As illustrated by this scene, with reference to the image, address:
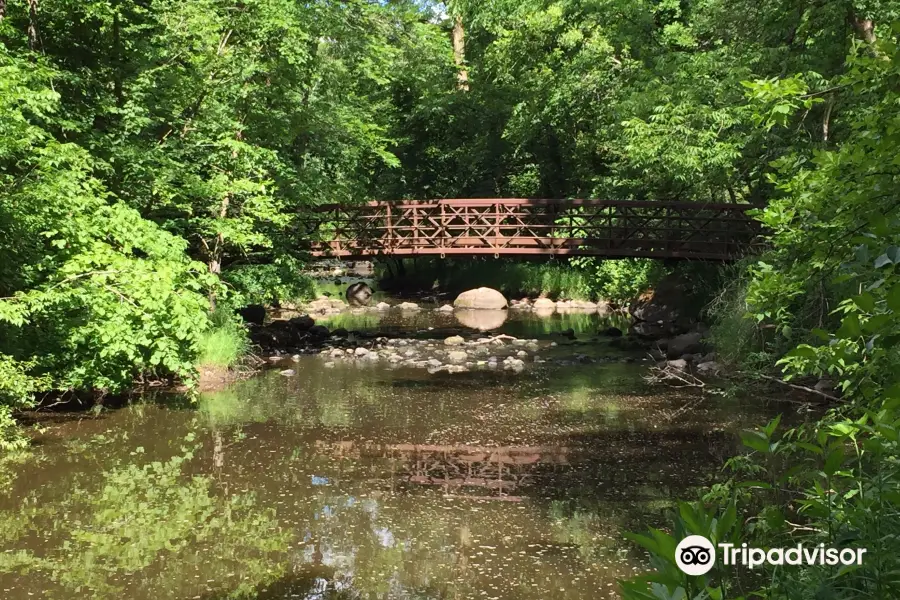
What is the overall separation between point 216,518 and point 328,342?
1014 centimetres

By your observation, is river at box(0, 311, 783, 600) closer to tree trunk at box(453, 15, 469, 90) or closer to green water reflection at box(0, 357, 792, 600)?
green water reflection at box(0, 357, 792, 600)

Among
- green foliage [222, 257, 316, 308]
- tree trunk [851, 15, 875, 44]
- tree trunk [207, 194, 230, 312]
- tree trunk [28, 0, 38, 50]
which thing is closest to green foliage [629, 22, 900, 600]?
tree trunk [851, 15, 875, 44]

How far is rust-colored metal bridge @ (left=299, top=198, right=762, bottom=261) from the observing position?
52.4 feet

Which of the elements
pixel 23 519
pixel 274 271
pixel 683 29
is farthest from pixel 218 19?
pixel 683 29

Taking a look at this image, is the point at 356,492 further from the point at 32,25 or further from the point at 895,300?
the point at 32,25

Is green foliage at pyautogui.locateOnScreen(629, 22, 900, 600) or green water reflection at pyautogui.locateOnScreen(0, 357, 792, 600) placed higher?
green foliage at pyautogui.locateOnScreen(629, 22, 900, 600)

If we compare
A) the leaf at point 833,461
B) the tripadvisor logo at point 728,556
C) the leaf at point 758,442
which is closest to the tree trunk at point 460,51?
the tripadvisor logo at point 728,556

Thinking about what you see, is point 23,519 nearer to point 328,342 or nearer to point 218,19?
point 218,19

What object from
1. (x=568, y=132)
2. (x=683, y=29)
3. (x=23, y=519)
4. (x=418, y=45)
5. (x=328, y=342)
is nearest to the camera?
(x=23, y=519)

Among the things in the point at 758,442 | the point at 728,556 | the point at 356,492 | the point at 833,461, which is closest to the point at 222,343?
the point at 356,492

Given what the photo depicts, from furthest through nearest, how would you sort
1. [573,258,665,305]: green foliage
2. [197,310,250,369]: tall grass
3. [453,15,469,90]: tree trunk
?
[453,15,469,90]: tree trunk → [573,258,665,305]: green foliage → [197,310,250,369]: tall grass

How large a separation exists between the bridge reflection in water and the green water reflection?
3 centimetres

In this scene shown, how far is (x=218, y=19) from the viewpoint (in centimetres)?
1236

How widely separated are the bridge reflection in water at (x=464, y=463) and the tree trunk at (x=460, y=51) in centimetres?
1896
